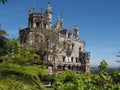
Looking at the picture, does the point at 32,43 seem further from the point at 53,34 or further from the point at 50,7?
the point at 50,7

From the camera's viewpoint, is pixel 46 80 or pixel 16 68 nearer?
pixel 16 68

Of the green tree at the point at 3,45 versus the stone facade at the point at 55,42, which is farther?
the stone facade at the point at 55,42

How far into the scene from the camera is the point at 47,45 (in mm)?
57469

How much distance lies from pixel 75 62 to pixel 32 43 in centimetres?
1928

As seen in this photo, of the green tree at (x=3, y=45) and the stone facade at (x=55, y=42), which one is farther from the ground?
the stone facade at (x=55, y=42)

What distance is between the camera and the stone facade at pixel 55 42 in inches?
2375

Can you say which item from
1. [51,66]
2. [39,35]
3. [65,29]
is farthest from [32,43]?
[65,29]

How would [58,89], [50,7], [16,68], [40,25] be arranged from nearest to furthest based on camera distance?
[16,68]
[58,89]
[40,25]
[50,7]

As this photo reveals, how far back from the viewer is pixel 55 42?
201 ft

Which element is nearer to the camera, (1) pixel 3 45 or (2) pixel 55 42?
(1) pixel 3 45

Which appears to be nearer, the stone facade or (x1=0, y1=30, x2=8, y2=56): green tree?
(x1=0, y1=30, x2=8, y2=56): green tree

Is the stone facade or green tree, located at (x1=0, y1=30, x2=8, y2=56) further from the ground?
the stone facade

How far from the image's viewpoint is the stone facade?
6033 cm

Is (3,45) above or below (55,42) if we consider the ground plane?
below
